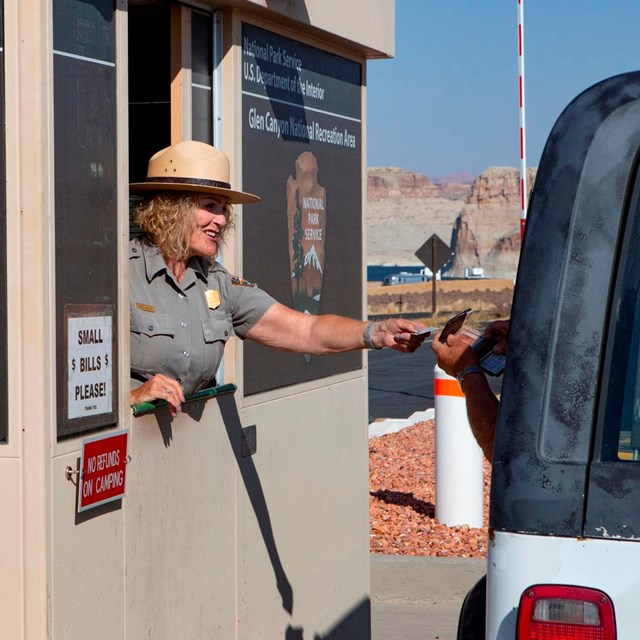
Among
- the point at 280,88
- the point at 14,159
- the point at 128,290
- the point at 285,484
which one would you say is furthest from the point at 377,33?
the point at 14,159

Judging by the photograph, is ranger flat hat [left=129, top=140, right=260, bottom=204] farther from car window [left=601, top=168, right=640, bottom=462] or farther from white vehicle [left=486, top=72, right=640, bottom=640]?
car window [left=601, top=168, right=640, bottom=462]

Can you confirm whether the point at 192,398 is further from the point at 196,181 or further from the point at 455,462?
the point at 455,462

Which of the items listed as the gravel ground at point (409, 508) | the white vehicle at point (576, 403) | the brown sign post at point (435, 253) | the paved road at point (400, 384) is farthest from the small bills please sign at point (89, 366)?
the brown sign post at point (435, 253)

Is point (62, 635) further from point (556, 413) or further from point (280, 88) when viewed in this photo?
point (280, 88)

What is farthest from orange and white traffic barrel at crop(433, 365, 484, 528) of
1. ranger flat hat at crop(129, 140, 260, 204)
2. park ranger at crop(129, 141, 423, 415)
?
ranger flat hat at crop(129, 140, 260, 204)

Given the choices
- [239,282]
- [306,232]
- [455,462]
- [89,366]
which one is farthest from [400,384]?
[89,366]

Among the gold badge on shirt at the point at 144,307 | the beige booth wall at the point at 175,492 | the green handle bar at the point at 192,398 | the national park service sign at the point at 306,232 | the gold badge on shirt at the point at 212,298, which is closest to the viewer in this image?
the beige booth wall at the point at 175,492

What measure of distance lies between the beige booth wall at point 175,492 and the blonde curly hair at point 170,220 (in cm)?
42

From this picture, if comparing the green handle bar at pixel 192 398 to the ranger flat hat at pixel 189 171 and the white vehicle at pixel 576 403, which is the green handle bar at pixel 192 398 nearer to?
the ranger flat hat at pixel 189 171

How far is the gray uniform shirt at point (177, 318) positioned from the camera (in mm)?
4066

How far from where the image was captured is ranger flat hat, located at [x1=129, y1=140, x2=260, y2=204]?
4.22 m

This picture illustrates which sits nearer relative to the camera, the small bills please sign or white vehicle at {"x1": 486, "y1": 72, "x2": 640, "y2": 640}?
white vehicle at {"x1": 486, "y1": 72, "x2": 640, "y2": 640}

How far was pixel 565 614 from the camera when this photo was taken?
2.19m

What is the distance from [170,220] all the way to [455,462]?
476 centimetres
